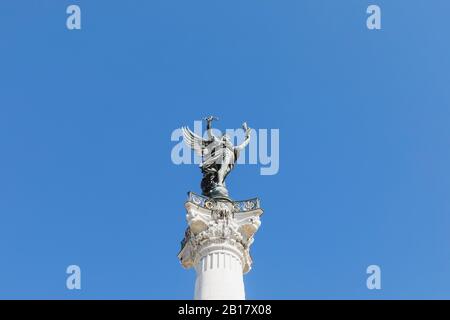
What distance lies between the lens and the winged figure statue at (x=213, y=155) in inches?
1433

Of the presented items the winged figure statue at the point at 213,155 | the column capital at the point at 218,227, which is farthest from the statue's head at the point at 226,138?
the column capital at the point at 218,227

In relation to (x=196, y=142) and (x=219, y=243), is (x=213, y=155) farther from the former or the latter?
(x=219, y=243)

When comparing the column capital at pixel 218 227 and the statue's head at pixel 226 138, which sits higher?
the statue's head at pixel 226 138

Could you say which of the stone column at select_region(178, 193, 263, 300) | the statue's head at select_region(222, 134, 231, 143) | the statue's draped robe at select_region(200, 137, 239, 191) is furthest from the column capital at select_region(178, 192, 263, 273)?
the statue's head at select_region(222, 134, 231, 143)

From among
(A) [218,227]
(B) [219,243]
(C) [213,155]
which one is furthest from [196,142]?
(B) [219,243]

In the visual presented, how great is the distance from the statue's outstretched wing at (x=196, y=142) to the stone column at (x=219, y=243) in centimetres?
454

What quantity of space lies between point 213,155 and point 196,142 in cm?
135

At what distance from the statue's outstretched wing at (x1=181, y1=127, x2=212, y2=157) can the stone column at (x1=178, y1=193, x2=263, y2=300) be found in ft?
14.9

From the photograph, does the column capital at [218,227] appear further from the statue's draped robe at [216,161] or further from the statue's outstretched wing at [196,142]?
the statue's outstretched wing at [196,142]

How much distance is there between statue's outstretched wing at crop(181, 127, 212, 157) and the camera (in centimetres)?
3791

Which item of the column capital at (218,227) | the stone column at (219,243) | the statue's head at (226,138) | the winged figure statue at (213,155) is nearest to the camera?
the stone column at (219,243)
